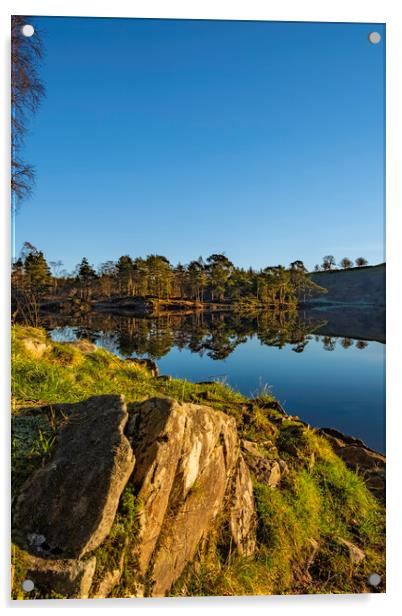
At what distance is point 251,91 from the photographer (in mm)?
3820

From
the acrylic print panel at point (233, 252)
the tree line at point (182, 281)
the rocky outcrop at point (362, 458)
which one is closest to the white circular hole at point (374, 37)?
the acrylic print panel at point (233, 252)

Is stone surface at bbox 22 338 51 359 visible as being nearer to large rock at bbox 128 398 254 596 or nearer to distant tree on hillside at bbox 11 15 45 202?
distant tree on hillside at bbox 11 15 45 202

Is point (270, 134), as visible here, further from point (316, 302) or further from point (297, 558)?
point (297, 558)

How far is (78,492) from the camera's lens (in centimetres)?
252

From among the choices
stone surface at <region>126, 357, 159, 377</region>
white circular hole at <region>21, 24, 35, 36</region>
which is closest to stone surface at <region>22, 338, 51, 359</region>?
stone surface at <region>126, 357, 159, 377</region>

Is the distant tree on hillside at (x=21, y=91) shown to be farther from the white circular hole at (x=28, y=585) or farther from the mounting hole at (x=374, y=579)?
the mounting hole at (x=374, y=579)

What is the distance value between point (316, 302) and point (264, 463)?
1345 millimetres

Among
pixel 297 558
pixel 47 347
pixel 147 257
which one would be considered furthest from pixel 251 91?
pixel 297 558

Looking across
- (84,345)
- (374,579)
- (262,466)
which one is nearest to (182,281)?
(84,345)

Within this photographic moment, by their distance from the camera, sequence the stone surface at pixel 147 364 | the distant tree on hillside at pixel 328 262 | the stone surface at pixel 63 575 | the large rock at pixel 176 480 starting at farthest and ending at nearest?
the stone surface at pixel 147 364, the distant tree on hillside at pixel 328 262, the large rock at pixel 176 480, the stone surface at pixel 63 575

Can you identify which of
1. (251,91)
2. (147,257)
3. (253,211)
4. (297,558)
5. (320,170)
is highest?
(251,91)

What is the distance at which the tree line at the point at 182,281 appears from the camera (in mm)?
3742

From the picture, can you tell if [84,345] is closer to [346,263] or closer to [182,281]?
[182,281]

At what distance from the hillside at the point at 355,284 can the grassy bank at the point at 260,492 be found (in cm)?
111
